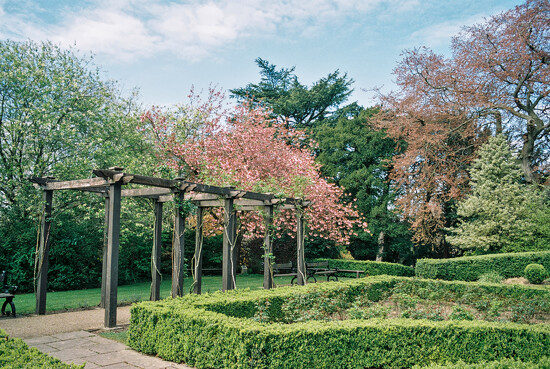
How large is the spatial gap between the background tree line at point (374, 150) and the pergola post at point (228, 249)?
152 centimetres

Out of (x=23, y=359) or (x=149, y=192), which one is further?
(x=149, y=192)

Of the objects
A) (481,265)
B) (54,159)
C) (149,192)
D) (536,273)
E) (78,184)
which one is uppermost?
(54,159)

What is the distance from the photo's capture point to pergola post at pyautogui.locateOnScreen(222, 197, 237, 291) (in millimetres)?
8484

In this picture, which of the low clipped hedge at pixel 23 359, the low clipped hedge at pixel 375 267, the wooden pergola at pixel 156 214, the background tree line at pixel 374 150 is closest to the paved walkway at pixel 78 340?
the wooden pergola at pixel 156 214

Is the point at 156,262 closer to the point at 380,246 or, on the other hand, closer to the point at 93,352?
the point at 93,352

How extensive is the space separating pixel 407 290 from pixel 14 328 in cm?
791

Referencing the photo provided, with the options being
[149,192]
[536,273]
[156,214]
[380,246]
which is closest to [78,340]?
[149,192]

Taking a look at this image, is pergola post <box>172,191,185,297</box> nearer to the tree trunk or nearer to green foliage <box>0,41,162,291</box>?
green foliage <box>0,41,162,291</box>

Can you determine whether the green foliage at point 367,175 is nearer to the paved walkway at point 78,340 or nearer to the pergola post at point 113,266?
the paved walkway at point 78,340

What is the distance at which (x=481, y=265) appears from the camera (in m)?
14.0

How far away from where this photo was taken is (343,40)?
10047 mm

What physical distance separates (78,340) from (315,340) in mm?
3521

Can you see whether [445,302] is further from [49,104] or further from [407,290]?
[49,104]

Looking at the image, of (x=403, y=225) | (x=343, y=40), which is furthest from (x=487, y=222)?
(x=343, y=40)
